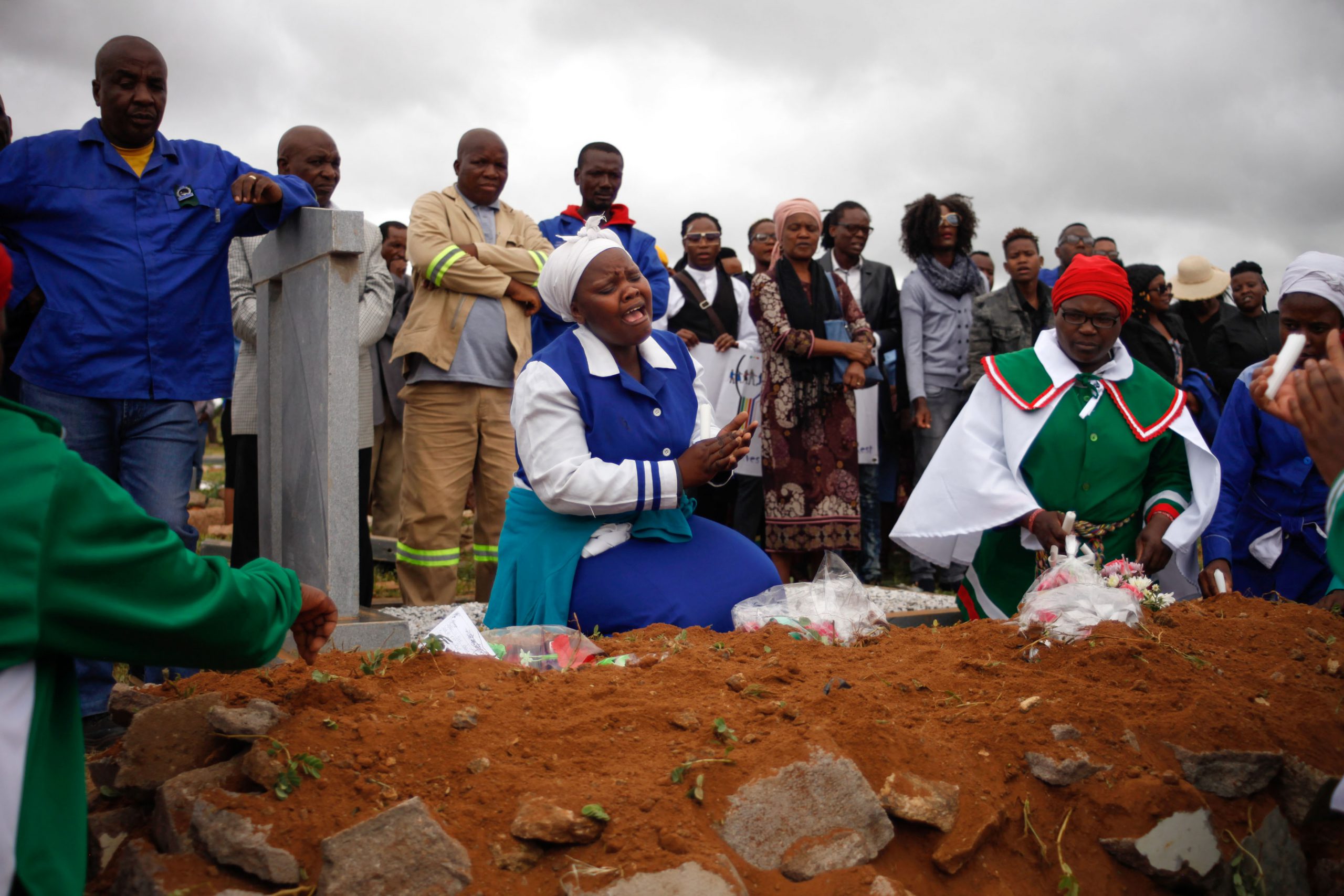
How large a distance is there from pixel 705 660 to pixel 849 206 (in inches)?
212

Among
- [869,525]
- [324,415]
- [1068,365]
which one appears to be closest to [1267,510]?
[1068,365]

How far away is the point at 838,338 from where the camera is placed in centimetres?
675

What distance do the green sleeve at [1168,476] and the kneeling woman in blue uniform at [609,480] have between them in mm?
1726

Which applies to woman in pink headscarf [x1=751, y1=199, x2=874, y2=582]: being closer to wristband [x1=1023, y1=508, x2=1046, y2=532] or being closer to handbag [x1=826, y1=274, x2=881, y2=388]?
handbag [x1=826, y1=274, x2=881, y2=388]

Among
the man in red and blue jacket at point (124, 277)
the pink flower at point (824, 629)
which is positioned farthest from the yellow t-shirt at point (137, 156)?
the pink flower at point (824, 629)

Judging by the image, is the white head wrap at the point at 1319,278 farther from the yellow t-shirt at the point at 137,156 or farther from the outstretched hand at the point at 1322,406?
the yellow t-shirt at the point at 137,156

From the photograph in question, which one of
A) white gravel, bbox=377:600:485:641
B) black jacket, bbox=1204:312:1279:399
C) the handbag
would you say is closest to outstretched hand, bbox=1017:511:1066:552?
the handbag

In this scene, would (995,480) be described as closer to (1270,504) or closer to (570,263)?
(1270,504)

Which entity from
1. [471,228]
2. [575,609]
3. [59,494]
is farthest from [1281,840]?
[471,228]

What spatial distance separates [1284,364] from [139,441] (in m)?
3.84

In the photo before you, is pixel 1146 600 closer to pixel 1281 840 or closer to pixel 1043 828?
pixel 1281 840

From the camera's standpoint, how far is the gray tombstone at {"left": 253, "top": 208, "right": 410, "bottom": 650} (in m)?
4.36

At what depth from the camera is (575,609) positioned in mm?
3953

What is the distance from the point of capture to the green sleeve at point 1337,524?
221 centimetres
